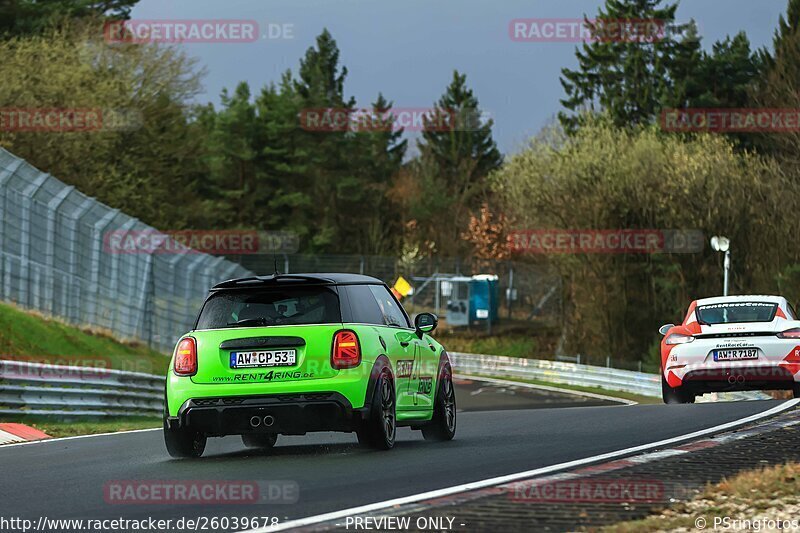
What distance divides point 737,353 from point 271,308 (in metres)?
8.42

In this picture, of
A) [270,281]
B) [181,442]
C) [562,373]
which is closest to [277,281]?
[270,281]

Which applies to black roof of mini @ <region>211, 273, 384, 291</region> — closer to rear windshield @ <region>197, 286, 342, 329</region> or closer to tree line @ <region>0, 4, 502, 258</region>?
rear windshield @ <region>197, 286, 342, 329</region>

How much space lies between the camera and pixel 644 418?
15.6m

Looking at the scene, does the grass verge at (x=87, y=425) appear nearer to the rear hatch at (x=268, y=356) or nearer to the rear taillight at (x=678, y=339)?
the rear hatch at (x=268, y=356)

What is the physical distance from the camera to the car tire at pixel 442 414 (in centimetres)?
1352

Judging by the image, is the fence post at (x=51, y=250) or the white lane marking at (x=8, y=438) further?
the fence post at (x=51, y=250)

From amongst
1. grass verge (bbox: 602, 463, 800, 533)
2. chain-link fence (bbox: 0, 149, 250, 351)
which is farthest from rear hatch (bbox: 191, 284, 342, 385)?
chain-link fence (bbox: 0, 149, 250, 351)

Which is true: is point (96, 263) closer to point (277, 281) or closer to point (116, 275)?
point (116, 275)

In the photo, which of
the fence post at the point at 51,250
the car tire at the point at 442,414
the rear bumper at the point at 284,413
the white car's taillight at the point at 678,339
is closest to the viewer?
the rear bumper at the point at 284,413

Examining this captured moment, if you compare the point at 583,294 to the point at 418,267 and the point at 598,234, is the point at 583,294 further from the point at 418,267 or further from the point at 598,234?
the point at 418,267

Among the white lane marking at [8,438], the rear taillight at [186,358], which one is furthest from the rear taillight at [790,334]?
the white lane marking at [8,438]

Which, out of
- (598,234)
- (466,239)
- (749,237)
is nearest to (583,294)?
(598,234)

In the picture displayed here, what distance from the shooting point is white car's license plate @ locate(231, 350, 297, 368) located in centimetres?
1137

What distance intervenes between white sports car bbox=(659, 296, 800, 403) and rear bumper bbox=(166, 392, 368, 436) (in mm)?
8194
